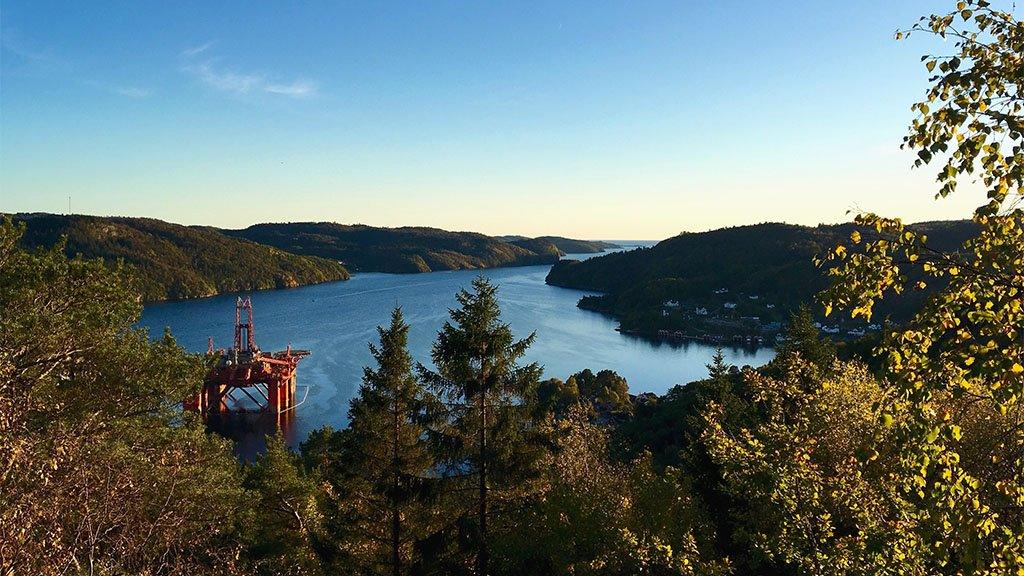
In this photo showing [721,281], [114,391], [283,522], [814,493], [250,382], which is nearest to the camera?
[814,493]

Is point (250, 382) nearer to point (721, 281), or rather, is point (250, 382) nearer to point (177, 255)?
point (721, 281)

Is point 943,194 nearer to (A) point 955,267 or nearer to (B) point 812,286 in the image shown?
(A) point 955,267

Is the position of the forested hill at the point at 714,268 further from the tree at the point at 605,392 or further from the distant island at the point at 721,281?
the tree at the point at 605,392

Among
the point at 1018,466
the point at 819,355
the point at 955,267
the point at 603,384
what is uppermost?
the point at 955,267

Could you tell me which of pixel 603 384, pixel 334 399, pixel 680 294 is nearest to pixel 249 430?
pixel 334 399

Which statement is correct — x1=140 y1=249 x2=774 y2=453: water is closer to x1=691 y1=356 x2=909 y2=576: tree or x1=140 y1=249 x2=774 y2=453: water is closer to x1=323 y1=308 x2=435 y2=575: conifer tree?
x1=323 y1=308 x2=435 y2=575: conifer tree

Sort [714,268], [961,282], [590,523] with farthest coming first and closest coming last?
[714,268]
[590,523]
[961,282]

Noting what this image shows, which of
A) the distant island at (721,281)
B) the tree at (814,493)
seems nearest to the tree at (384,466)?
the tree at (814,493)

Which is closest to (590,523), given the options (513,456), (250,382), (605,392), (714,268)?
(513,456)
